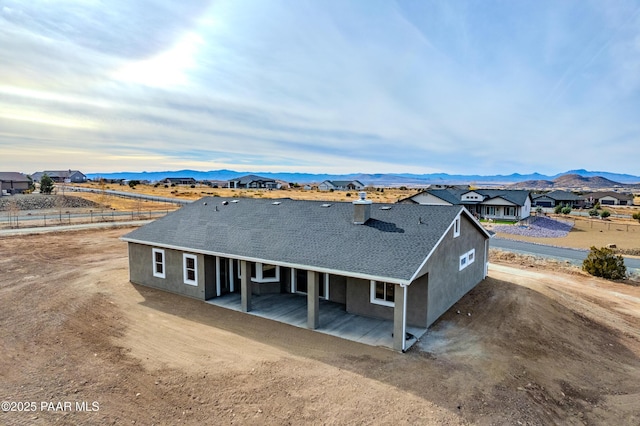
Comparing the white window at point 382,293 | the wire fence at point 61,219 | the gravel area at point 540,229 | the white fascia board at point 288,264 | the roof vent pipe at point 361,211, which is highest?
the roof vent pipe at point 361,211

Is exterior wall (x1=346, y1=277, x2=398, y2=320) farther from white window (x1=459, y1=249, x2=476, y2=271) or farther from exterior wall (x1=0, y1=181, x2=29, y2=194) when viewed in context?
exterior wall (x1=0, y1=181, x2=29, y2=194)

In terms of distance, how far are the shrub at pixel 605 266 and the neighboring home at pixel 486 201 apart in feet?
95.1

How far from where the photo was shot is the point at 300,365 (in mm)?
10461

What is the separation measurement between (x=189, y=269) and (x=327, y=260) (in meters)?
7.25

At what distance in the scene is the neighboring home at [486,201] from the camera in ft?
177

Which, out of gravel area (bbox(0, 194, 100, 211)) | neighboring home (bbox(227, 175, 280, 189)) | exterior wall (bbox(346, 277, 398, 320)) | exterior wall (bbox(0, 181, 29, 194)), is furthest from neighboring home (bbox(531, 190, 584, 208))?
exterior wall (bbox(0, 181, 29, 194))

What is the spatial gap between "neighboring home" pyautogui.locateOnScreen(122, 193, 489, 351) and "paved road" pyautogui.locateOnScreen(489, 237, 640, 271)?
44.4ft

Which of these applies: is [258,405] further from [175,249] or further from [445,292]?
[175,249]

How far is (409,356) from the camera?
1093 centimetres

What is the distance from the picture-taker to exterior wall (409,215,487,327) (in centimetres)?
1299

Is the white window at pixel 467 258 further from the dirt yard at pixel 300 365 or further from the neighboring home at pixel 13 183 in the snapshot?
the neighboring home at pixel 13 183

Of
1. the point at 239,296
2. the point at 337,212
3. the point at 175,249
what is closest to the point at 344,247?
the point at 337,212

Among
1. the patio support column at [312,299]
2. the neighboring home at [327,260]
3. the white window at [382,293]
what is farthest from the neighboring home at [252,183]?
the patio support column at [312,299]

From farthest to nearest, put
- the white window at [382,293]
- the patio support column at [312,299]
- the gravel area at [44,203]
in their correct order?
the gravel area at [44,203] < the white window at [382,293] < the patio support column at [312,299]
